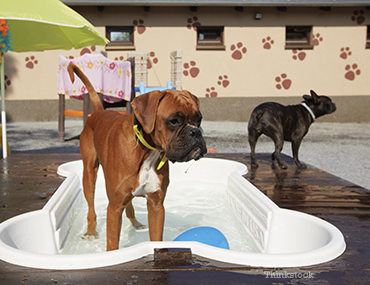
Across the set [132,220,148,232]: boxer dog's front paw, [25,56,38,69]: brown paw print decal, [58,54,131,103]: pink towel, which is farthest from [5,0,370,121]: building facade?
[132,220,148,232]: boxer dog's front paw

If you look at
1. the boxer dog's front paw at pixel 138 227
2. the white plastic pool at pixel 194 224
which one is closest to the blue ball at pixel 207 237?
the white plastic pool at pixel 194 224

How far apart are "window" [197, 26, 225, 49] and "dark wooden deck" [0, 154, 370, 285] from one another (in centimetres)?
885

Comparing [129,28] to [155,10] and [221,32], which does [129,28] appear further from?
[221,32]

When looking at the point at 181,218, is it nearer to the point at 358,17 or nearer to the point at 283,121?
the point at 283,121

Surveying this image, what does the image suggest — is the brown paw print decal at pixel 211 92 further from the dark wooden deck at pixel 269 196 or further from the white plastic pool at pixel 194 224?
the white plastic pool at pixel 194 224

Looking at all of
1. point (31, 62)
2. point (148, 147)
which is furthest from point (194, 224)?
point (31, 62)

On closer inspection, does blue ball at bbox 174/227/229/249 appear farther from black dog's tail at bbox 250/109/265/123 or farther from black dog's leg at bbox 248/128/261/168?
black dog's tail at bbox 250/109/265/123

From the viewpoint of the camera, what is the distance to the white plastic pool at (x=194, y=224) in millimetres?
1984

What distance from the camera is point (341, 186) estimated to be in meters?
3.93

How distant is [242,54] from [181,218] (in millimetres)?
10587

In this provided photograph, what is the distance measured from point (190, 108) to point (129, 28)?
484 inches

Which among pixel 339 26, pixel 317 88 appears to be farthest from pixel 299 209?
pixel 339 26

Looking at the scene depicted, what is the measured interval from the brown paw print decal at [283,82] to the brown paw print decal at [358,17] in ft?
12.1

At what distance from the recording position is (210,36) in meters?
13.9
